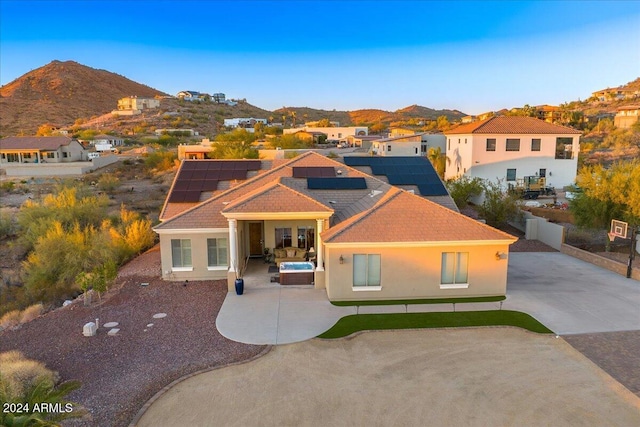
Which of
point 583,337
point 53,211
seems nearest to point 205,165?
point 53,211

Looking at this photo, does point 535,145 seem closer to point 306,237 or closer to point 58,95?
point 306,237

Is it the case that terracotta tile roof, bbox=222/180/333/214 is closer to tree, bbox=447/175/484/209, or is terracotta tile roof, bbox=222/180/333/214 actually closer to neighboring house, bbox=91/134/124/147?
tree, bbox=447/175/484/209

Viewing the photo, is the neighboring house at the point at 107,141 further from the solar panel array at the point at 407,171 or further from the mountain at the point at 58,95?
the solar panel array at the point at 407,171

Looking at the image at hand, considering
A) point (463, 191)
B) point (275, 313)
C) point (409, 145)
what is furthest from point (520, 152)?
point (275, 313)

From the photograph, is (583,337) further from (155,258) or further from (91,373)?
(155,258)

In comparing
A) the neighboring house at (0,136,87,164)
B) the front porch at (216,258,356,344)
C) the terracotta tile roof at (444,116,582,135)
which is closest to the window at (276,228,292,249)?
the front porch at (216,258,356,344)

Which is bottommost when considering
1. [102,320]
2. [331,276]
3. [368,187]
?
[102,320]

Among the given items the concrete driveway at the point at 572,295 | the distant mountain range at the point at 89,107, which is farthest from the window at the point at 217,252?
the distant mountain range at the point at 89,107
